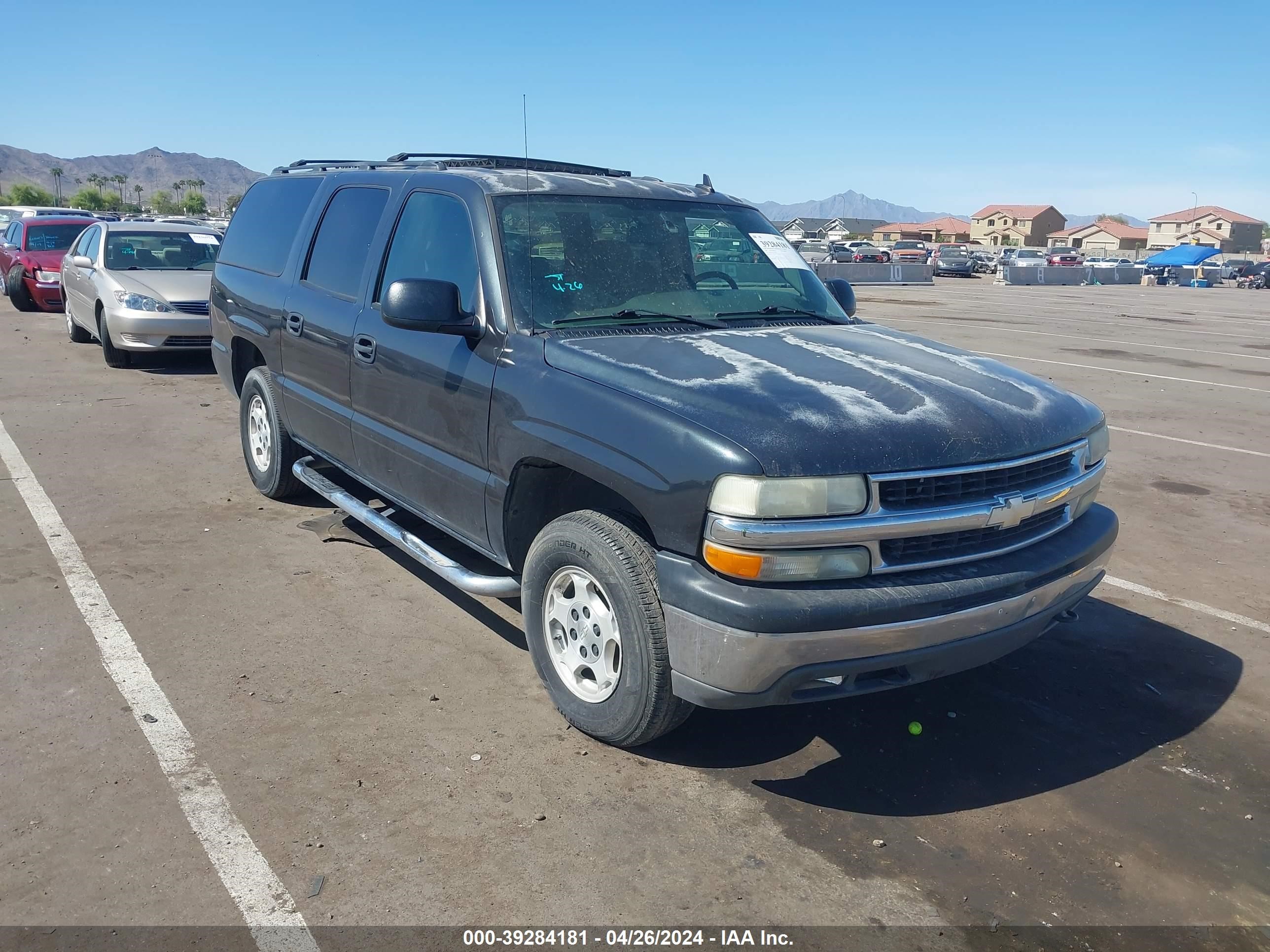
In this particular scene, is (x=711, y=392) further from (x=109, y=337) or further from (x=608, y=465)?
(x=109, y=337)

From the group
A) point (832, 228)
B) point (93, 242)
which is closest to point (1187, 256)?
point (93, 242)

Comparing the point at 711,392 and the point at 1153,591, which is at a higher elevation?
the point at 711,392

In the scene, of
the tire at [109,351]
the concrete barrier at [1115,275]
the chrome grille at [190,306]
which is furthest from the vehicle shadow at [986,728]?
the concrete barrier at [1115,275]

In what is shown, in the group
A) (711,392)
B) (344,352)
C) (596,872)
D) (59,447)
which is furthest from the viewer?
(59,447)

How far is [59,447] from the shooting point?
7891 mm

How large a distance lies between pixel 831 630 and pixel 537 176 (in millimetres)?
2510

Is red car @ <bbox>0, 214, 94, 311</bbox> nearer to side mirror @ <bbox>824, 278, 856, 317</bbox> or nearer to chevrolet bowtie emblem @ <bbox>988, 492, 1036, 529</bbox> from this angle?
side mirror @ <bbox>824, 278, 856, 317</bbox>

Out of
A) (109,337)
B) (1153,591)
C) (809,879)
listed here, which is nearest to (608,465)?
(809,879)

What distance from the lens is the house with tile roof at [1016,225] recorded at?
140250 mm

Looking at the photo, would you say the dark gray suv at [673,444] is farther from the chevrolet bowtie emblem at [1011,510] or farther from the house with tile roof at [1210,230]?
the house with tile roof at [1210,230]

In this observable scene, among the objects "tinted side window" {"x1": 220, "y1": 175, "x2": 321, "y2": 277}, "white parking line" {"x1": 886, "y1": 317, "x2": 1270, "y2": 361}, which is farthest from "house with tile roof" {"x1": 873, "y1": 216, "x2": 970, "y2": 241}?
"tinted side window" {"x1": 220, "y1": 175, "x2": 321, "y2": 277}

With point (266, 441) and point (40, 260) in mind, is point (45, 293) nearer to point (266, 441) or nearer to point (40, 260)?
point (40, 260)

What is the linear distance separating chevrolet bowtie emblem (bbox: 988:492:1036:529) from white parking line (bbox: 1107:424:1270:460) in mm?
5733

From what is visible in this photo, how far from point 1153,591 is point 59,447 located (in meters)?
7.64
